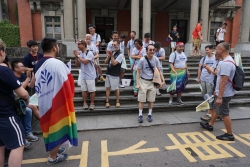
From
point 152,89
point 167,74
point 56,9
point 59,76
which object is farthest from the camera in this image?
point 56,9

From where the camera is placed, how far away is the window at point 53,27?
45.6 ft

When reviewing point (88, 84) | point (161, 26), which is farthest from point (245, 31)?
point (88, 84)

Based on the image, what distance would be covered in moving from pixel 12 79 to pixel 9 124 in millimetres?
590

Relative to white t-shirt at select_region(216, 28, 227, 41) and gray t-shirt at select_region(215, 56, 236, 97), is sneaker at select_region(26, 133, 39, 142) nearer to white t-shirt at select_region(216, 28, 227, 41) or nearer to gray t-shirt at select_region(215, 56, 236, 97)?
gray t-shirt at select_region(215, 56, 236, 97)

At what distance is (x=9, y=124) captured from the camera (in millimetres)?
2223

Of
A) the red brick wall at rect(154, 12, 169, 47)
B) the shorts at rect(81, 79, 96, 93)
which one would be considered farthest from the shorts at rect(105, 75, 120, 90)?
the red brick wall at rect(154, 12, 169, 47)

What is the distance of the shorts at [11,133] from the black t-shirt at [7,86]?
0.08 m

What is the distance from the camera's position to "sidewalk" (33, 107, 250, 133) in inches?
173

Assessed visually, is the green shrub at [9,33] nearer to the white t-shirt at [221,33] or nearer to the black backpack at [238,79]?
the white t-shirt at [221,33]

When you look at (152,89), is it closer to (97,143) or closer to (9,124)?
(97,143)

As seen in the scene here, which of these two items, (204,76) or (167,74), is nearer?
(204,76)

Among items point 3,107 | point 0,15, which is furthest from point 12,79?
point 0,15

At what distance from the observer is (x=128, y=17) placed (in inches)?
622

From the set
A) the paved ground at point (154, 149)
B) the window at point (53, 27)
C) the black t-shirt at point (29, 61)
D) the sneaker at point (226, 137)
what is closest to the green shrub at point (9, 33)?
the window at point (53, 27)
